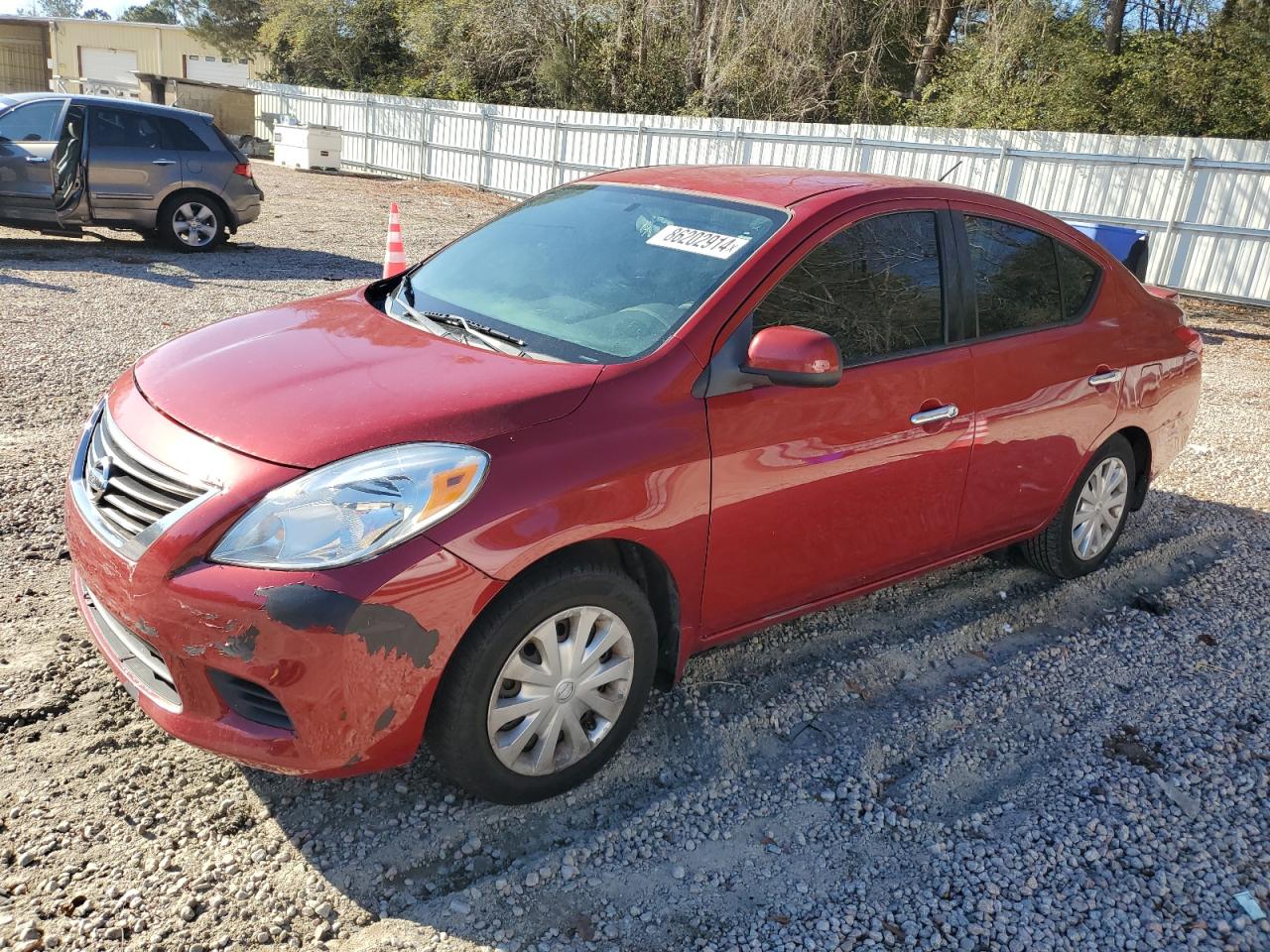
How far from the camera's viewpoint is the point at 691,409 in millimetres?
3033

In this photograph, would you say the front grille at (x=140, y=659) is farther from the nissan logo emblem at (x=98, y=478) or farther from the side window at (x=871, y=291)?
the side window at (x=871, y=291)

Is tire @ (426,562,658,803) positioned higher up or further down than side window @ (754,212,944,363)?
further down

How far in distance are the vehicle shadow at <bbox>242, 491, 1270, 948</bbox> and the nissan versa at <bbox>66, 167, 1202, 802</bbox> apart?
19cm

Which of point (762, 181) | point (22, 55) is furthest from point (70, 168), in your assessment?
point (22, 55)

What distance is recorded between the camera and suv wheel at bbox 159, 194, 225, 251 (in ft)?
39.7

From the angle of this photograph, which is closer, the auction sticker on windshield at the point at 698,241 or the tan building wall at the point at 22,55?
the auction sticker on windshield at the point at 698,241

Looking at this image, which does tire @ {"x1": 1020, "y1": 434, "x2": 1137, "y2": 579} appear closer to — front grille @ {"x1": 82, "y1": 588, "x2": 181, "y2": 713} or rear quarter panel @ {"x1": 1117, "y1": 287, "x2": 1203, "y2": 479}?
rear quarter panel @ {"x1": 1117, "y1": 287, "x2": 1203, "y2": 479}

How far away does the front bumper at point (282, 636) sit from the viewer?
2439 millimetres

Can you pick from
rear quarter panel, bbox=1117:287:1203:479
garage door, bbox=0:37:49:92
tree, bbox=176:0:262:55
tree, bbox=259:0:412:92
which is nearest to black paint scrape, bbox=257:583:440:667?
rear quarter panel, bbox=1117:287:1203:479

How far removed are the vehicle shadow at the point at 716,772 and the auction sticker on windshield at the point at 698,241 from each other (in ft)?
4.96

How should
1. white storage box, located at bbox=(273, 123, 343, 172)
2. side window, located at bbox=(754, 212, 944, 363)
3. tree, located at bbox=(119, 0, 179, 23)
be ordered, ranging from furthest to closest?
tree, located at bbox=(119, 0, 179, 23) → white storage box, located at bbox=(273, 123, 343, 172) → side window, located at bbox=(754, 212, 944, 363)

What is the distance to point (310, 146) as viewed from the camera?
24922 millimetres

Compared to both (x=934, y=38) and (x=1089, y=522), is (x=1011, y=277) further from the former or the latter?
Result: (x=934, y=38)

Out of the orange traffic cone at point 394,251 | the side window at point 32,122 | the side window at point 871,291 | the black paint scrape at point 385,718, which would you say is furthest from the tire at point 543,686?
the side window at point 32,122
